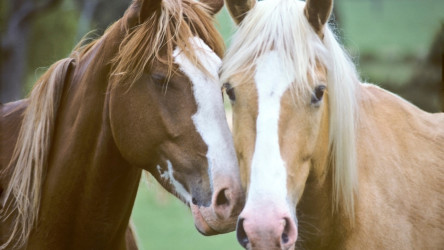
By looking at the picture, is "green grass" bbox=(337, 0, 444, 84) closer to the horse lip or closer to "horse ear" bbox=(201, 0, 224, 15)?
"horse ear" bbox=(201, 0, 224, 15)

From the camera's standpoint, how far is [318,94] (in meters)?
2.73

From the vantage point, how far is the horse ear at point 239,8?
3.02 m

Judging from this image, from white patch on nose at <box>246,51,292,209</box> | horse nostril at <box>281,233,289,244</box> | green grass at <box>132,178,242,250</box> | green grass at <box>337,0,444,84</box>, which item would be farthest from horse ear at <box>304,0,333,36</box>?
green grass at <box>337,0,444,84</box>

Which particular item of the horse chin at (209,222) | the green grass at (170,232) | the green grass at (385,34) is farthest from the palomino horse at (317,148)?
the green grass at (385,34)

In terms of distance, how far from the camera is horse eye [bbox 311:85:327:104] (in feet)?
8.86

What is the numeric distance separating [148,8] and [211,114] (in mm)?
672

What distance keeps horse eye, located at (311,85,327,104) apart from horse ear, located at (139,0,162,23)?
976 millimetres

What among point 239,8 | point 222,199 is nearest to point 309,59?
point 239,8

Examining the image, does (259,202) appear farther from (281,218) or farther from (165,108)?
(165,108)

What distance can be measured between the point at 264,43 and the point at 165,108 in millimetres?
614

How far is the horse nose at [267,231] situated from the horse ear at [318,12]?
0.98 meters

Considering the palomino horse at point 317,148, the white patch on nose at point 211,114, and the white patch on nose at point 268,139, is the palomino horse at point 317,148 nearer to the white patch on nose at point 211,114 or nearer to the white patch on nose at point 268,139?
the white patch on nose at point 268,139

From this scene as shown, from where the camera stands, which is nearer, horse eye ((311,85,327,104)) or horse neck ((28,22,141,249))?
horse eye ((311,85,327,104))

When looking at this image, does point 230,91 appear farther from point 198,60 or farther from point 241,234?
point 241,234
